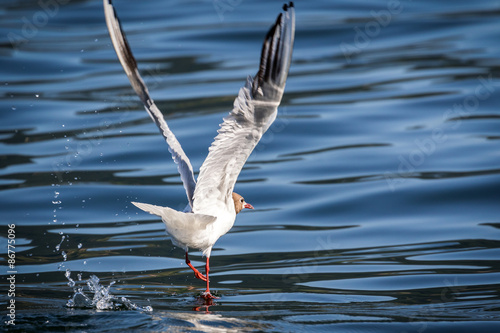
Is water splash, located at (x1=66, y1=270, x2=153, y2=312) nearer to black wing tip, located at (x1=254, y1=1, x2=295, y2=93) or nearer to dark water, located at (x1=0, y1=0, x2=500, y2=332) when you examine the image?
dark water, located at (x1=0, y1=0, x2=500, y2=332)

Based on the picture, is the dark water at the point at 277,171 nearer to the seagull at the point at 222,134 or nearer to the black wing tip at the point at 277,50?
the seagull at the point at 222,134

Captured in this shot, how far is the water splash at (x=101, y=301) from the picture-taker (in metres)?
6.83

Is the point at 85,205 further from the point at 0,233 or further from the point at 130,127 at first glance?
the point at 130,127

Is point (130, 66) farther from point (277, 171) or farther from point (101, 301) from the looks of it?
point (277, 171)

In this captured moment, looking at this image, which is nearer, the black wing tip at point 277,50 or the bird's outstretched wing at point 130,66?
the black wing tip at point 277,50

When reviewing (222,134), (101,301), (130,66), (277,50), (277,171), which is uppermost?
(277,171)

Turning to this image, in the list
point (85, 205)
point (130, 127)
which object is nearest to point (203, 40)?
point (130, 127)

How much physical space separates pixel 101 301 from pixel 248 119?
2.28m

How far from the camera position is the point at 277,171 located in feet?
42.6

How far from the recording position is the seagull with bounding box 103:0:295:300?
19.1 ft

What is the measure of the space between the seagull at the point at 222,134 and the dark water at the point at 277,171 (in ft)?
2.49

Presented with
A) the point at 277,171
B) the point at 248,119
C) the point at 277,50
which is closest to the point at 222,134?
the point at 248,119

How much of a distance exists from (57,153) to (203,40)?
947 centimetres

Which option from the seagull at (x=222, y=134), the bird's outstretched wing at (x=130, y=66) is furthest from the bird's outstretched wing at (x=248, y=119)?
the bird's outstretched wing at (x=130, y=66)
